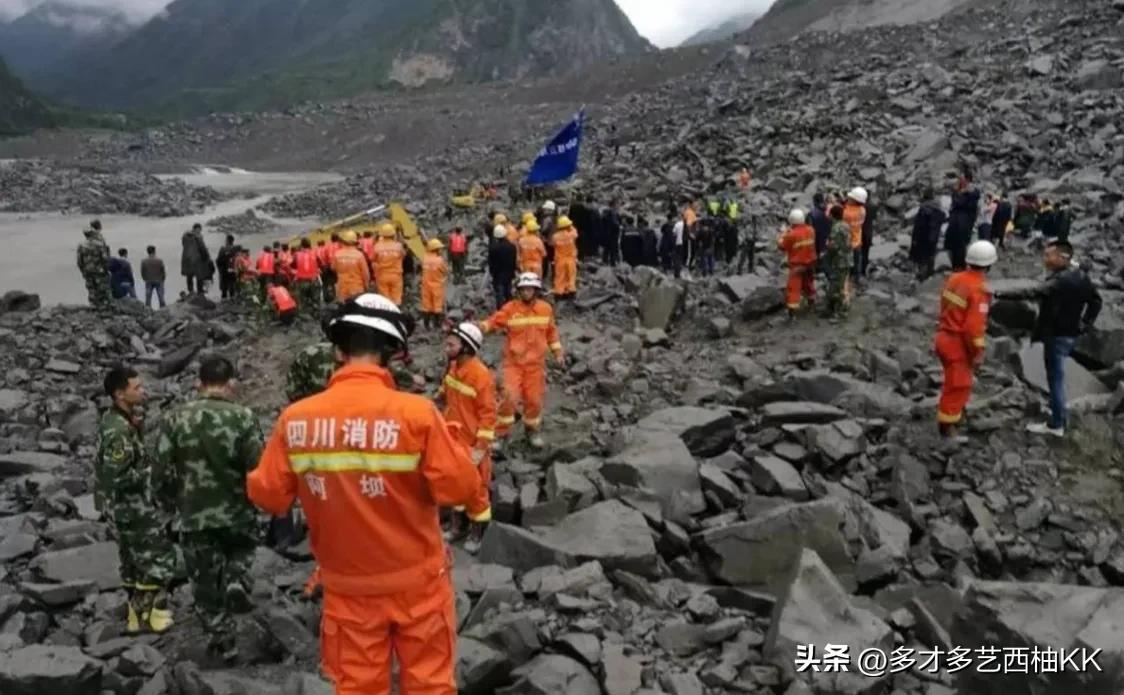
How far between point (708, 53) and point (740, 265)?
4869 cm

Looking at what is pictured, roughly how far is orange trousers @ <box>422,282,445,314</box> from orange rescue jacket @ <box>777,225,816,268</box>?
16.5ft

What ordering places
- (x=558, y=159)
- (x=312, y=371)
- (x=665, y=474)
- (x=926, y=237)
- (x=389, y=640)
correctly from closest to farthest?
(x=389, y=640) < (x=312, y=371) < (x=665, y=474) < (x=926, y=237) < (x=558, y=159)

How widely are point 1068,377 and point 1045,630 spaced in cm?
508

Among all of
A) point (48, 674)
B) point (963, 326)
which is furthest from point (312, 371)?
point (963, 326)

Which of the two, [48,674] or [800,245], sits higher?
[800,245]

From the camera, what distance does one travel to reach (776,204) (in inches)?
814

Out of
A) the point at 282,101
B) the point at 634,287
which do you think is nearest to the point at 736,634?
the point at 634,287

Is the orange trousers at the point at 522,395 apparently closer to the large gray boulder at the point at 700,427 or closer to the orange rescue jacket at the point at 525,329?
the orange rescue jacket at the point at 525,329

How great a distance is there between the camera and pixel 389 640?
10.5ft

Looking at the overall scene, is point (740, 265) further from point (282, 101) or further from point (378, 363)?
point (282, 101)

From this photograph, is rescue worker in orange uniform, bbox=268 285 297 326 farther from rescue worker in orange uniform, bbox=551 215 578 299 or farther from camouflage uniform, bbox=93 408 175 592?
camouflage uniform, bbox=93 408 175 592

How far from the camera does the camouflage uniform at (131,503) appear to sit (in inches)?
191

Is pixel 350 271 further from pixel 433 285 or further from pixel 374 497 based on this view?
pixel 374 497

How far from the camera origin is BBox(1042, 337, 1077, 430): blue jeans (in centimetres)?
705
